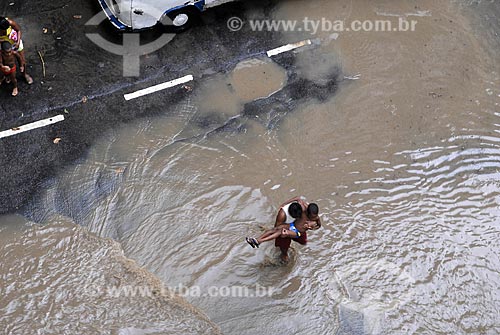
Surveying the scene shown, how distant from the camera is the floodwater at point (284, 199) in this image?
7648mm

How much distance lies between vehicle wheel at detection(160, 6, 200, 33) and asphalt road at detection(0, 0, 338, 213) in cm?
15

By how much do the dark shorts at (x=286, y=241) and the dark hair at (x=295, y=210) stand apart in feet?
0.97

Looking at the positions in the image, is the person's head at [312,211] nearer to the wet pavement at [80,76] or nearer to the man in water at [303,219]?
the man in water at [303,219]

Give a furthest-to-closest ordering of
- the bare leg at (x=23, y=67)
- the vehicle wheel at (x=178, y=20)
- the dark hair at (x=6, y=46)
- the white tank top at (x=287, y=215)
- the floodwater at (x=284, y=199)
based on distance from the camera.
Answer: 1. the vehicle wheel at (x=178, y=20)
2. the bare leg at (x=23, y=67)
3. the dark hair at (x=6, y=46)
4. the floodwater at (x=284, y=199)
5. the white tank top at (x=287, y=215)

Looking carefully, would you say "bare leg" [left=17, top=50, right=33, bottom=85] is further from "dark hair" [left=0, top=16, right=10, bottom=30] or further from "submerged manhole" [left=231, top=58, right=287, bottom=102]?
"submerged manhole" [left=231, top=58, right=287, bottom=102]

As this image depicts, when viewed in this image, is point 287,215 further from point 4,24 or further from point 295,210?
point 4,24

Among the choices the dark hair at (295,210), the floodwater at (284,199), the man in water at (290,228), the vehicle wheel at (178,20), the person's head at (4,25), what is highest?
the person's head at (4,25)

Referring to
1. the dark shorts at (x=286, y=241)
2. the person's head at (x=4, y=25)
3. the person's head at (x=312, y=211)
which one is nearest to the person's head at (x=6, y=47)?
the person's head at (x=4, y=25)

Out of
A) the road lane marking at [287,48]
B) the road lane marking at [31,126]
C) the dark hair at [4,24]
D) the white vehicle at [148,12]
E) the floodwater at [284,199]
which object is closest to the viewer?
the floodwater at [284,199]

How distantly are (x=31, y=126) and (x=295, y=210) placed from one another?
433cm

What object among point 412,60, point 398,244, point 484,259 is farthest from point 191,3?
point 484,259

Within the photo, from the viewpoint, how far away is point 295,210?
7.12 meters

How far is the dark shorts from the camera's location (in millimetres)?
7381

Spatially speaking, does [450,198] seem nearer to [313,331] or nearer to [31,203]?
[313,331]
